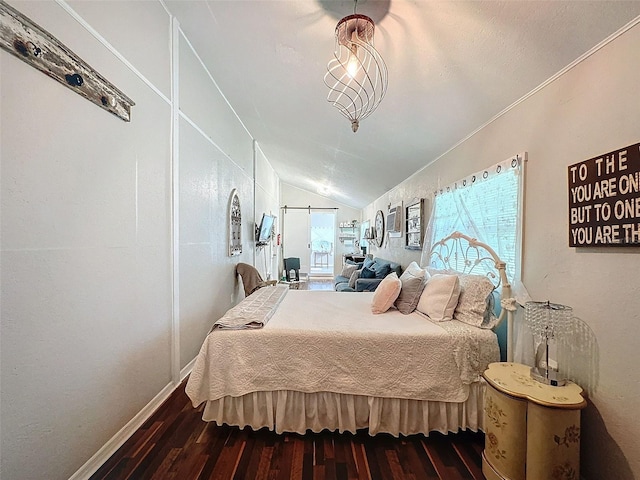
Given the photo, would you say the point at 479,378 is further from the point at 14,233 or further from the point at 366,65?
the point at 14,233

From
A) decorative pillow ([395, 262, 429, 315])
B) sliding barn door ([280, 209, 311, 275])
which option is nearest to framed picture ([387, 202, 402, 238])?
decorative pillow ([395, 262, 429, 315])

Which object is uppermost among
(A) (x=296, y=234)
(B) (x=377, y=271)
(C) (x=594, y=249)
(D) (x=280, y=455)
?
(A) (x=296, y=234)

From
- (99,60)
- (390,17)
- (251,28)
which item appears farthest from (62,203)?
(390,17)

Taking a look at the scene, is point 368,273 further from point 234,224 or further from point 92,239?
point 92,239

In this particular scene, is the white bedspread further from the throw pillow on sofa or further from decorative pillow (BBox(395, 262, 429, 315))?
the throw pillow on sofa

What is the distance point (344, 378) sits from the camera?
1809 millimetres

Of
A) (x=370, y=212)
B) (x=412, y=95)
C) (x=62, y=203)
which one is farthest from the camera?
(x=370, y=212)

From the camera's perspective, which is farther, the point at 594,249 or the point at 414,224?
the point at 414,224

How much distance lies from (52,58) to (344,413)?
7.86 feet

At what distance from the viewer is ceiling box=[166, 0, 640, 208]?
139 cm

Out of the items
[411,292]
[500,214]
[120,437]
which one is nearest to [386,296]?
[411,292]

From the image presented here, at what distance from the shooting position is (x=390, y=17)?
5.48 feet

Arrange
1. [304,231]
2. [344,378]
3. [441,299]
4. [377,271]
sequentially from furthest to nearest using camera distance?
1. [304,231]
2. [377,271]
3. [441,299]
4. [344,378]

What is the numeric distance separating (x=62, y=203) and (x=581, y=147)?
2552 mm
